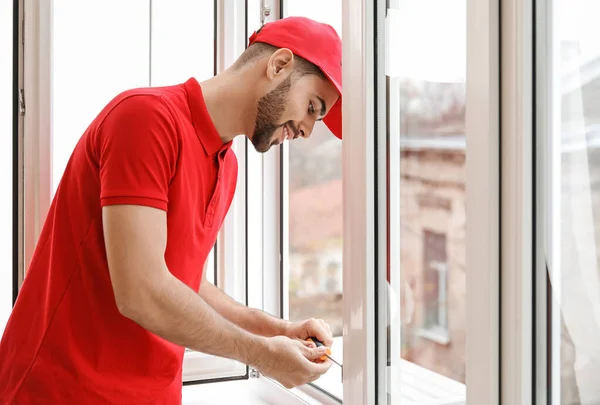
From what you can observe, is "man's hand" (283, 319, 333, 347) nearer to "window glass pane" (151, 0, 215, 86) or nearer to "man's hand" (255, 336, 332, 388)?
"man's hand" (255, 336, 332, 388)

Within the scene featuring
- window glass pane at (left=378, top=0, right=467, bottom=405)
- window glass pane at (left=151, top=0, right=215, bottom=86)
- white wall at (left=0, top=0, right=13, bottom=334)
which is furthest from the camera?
window glass pane at (left=151, top=0, right=215, bottom=86)

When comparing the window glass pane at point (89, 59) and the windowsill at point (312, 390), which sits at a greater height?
the window glass pane at point (89, 59)

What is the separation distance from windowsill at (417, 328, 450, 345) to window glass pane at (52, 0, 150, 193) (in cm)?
109

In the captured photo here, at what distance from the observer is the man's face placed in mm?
1191

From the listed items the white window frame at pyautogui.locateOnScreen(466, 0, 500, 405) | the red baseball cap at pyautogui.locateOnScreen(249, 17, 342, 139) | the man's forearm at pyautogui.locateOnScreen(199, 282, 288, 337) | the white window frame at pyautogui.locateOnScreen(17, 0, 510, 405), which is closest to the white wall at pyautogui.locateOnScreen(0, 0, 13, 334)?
the white window frame at pyautogui.locateOnScreen(17, 0, 510, 405)

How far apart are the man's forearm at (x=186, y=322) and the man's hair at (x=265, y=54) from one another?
45 centimetres

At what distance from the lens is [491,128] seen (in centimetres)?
75

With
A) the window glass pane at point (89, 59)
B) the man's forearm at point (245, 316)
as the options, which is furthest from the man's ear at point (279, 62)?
the window glass pane at point (89, 59)

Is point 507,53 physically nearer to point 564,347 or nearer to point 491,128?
point 491,128

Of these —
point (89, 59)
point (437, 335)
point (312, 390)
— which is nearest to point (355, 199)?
point (437, 335)

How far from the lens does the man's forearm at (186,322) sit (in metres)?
1.01

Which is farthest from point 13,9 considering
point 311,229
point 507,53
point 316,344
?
point 507,53

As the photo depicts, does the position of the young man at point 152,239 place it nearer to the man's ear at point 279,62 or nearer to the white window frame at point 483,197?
the man's ear at point 279,62

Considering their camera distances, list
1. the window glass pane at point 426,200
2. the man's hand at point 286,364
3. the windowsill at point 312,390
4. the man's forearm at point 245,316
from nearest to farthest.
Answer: the window glass pane at point 426,200, the windowsill at point 312,390, the man's hand at point 286,364, the man's forearm at point 245,316
